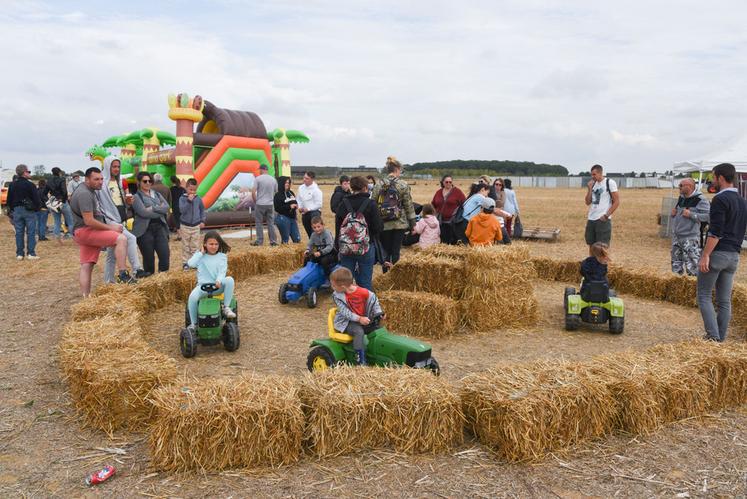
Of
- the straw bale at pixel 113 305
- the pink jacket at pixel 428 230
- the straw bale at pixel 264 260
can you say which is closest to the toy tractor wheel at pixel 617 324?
the pink jacket at pixel 428 230

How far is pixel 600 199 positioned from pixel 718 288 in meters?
3.13

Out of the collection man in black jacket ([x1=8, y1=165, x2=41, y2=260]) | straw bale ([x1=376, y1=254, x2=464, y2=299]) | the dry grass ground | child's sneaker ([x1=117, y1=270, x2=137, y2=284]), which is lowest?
the dry grass ground

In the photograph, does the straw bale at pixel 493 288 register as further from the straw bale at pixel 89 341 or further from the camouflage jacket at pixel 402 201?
the straw bale at pixel 89 341

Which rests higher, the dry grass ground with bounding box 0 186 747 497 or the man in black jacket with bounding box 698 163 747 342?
the man in black jacket with bounding box 698 163 747 342

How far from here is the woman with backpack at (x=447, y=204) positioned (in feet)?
31.7

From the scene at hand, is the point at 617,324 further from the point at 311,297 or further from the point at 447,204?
the point at 311,297

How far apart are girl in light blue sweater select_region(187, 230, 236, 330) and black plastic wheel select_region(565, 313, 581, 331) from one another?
13.1 feet

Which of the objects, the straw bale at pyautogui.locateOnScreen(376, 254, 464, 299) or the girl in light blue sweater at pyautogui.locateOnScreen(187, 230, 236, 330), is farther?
the straw bale at pyautogui.locateOnScreen(376, 254, 464, 299)

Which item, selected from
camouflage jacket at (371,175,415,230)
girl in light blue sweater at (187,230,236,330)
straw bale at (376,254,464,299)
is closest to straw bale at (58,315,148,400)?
girl in light blue sweater at (187,230,236,330)

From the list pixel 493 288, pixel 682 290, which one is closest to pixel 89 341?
pixel 493 288

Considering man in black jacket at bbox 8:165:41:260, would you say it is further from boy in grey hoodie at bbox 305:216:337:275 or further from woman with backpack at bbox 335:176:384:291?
woman with backpack at bbox 335:176:384:291

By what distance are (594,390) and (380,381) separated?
145 centimetres

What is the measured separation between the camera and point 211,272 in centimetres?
593

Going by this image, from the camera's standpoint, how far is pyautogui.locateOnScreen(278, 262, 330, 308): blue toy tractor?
7.80 meters
